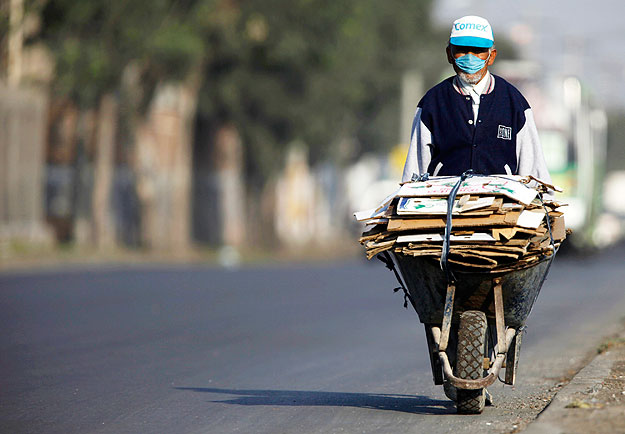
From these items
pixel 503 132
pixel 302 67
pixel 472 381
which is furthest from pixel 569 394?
pixel 302 67

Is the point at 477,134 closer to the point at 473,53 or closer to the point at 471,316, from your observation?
the point at 473,53

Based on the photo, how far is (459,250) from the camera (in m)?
6.66

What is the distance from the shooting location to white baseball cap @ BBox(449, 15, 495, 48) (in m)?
7.12

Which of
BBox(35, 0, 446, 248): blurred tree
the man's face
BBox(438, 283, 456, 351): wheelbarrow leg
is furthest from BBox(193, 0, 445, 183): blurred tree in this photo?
BBox(438, 283, 456, 351): wheelbarrow leg

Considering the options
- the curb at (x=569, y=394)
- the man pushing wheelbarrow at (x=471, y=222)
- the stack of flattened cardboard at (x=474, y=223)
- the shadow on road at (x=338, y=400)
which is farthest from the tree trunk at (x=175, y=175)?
the stack of flattened cardboard at (x=474, y=223)

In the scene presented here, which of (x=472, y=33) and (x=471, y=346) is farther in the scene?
(x=472, y=33)

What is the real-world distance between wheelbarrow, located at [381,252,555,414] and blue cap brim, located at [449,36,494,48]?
1.18m

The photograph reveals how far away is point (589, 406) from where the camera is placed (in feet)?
22.5

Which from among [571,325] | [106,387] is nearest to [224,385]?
[106,387]

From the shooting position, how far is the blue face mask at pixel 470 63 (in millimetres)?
7180

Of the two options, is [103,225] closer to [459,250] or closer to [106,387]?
[106,387]

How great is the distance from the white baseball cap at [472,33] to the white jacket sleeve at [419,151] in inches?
18.8

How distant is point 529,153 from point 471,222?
0.88 m

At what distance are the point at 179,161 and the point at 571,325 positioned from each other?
92.2ft
